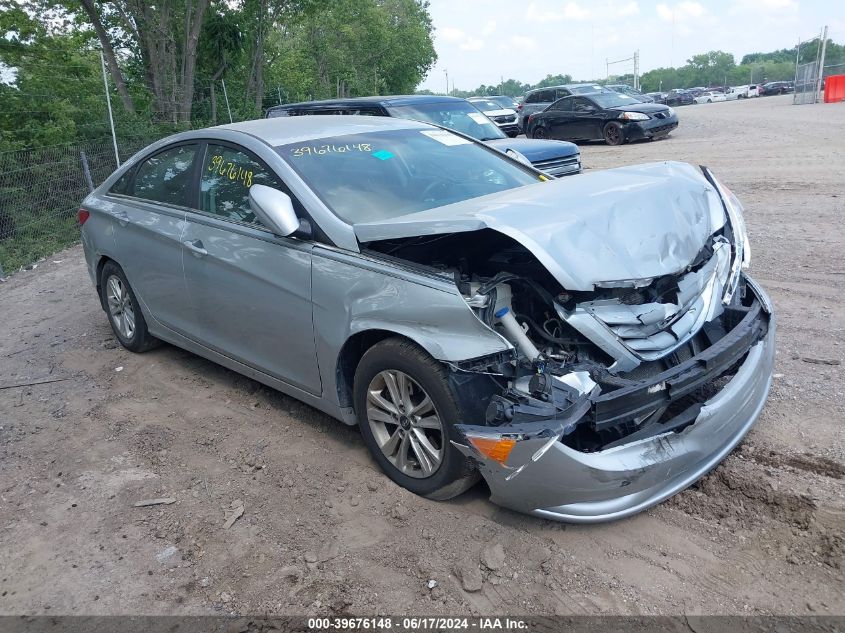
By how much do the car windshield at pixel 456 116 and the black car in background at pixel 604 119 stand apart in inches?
366

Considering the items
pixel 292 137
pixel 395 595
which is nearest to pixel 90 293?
pixel 292 137

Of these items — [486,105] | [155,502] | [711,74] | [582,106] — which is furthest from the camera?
[711,74]

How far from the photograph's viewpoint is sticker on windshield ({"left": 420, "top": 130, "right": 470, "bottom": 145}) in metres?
4.89

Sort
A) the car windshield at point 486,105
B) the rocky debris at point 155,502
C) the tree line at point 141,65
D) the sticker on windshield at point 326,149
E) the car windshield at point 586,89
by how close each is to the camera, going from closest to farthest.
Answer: the rocky debris at point 155,502 → the sticker on windshield at point 326,149 → the tree line at point 141,65 → the car windshield at point 586,89 → the car windshield at point 486,105

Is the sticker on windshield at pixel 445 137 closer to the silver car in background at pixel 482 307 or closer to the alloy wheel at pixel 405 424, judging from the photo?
the silver car in background at pixel 482 307

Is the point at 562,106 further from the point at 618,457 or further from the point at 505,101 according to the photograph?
the point at 618,457

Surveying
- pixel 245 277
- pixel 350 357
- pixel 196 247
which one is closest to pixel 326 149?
pixel 245 277

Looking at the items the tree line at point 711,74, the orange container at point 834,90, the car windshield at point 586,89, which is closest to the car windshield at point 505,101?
the car windshield at point 586,89

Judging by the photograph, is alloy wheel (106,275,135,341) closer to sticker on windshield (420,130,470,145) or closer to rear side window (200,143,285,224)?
rear side window (200,143,285,224)

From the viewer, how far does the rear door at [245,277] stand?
3869mm

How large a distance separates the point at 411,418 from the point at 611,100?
1911cm

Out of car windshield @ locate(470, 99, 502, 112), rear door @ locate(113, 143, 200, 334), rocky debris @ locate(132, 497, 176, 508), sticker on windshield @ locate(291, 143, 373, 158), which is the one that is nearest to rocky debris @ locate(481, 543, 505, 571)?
rocky debris @ locate(132, 497, 176, 508)

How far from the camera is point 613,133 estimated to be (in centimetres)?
1980

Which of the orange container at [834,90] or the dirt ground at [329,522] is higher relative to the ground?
the orange container at [834,90]
